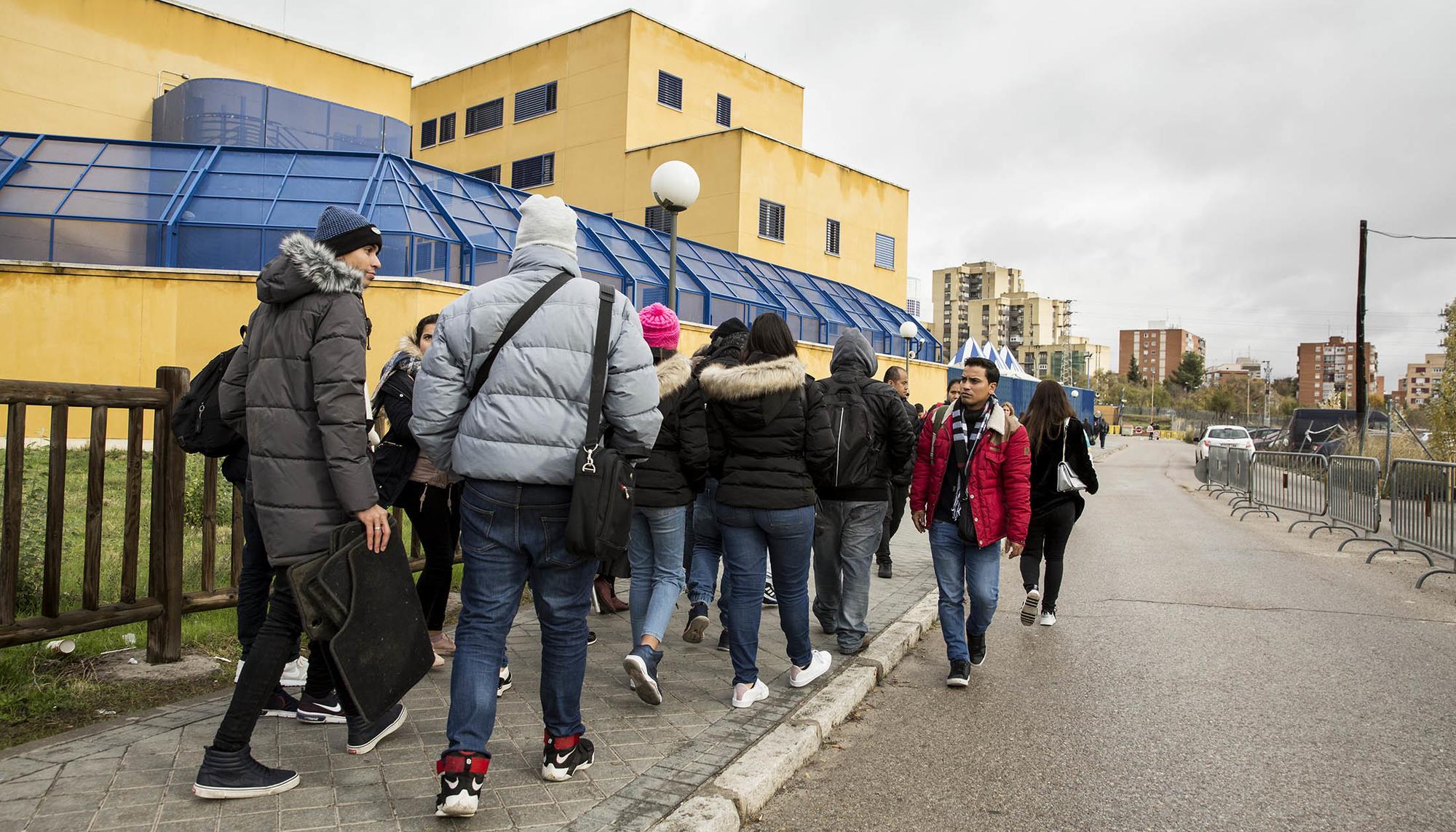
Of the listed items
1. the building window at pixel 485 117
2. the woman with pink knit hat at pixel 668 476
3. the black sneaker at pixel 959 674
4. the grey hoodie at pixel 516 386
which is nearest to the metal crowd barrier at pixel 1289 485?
the black sneaker at pixel 959 674

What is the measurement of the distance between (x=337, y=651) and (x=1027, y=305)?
15916 cm

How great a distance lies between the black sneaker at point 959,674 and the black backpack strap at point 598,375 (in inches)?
128

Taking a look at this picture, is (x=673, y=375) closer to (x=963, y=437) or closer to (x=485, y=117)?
(x=963, y=437)

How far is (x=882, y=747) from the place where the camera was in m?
4.70

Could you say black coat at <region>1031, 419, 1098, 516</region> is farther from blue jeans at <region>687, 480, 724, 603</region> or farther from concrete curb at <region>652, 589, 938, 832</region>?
blue jeans at <region>687, 480, 724, 603</region>

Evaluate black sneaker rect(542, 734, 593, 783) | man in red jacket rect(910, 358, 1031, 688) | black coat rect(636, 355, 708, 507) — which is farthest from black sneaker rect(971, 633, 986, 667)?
black sneaker rect(542, 734, 593, 783)

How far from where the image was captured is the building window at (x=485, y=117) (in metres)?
39.1

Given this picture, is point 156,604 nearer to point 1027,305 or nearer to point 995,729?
point 995,729

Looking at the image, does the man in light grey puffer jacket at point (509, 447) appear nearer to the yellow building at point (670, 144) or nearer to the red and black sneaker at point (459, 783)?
the red and black sneaker at point (459, 783)

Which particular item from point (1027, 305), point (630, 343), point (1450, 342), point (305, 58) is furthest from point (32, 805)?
point (1027, 305)

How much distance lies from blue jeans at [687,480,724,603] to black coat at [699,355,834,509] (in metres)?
0.88

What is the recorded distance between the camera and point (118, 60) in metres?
28.5

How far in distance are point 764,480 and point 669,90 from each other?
34.0m

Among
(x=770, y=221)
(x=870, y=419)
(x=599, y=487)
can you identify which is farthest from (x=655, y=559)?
(x=770, y=221)
